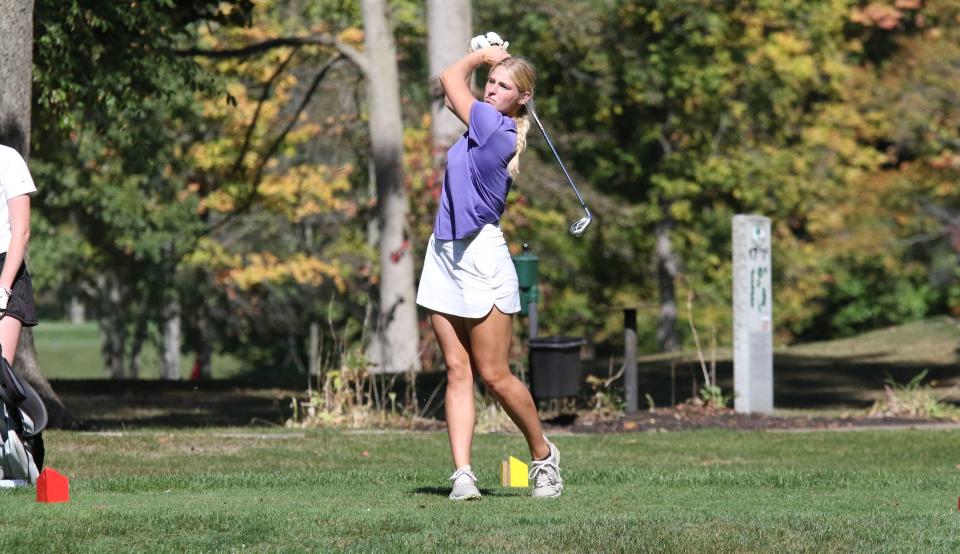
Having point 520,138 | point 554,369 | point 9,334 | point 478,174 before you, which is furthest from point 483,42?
point 554,369

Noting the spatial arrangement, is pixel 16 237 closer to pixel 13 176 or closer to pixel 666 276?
pixel 13 176

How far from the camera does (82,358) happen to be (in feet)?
236

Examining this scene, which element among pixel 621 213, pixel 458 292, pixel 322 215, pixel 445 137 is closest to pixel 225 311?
pixel 322 215

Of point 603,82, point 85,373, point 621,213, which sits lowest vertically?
point 85,373

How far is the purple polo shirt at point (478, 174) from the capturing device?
7.47m

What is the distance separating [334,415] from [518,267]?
2.03 m

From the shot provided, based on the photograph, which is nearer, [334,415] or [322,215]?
[334,415]

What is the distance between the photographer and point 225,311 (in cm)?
4256

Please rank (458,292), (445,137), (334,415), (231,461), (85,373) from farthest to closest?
(85,373), (445,137), (334,415), (231,461), (458,292)

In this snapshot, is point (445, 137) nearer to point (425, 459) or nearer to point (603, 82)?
point (425, 459)

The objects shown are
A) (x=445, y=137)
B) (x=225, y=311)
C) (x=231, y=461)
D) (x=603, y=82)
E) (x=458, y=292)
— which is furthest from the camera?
(x=225, y=311)

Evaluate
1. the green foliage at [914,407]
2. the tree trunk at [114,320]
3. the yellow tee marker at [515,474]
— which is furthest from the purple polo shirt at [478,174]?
the tree trunk at [114,320]

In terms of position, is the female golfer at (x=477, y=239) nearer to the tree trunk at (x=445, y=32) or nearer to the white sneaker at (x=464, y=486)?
the white sneaker at (x=464, y=486)

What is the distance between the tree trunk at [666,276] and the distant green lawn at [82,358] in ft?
48.6
